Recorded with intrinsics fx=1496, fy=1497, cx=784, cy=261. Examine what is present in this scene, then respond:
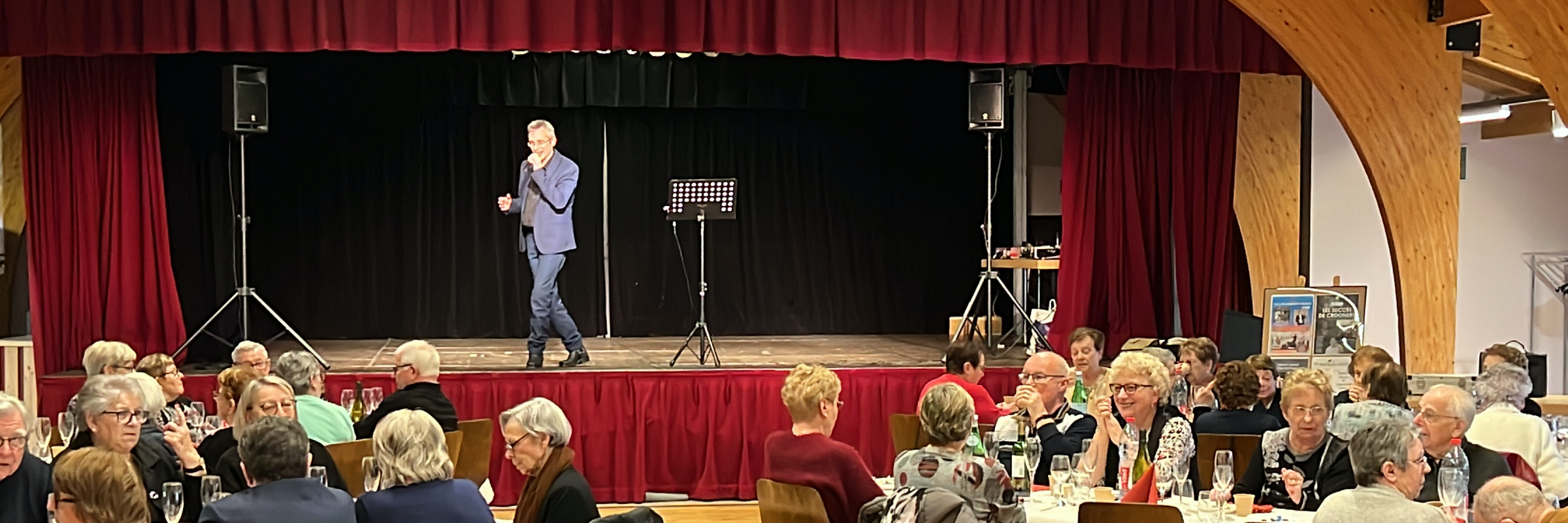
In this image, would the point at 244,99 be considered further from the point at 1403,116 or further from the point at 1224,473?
the point at 1403,116

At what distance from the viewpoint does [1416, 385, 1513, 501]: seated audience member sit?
4809 mm

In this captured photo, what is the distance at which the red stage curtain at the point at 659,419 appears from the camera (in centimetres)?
873

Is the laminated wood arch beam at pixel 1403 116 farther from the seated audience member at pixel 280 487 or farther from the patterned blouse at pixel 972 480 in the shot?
the seated audience member at pixel 280 487

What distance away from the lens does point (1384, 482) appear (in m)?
3.88

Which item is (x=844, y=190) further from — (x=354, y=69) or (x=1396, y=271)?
(x=1396, y=271)

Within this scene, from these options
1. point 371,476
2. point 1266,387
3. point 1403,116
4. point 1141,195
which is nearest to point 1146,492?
point 1266,387

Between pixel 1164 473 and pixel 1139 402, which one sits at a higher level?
pixel 1139 402

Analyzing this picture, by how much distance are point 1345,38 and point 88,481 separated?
7.05m

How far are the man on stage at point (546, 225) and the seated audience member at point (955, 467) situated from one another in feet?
15.7

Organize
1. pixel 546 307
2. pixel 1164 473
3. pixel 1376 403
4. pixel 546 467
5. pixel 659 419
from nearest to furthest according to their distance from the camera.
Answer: pixel 546 467 < pixel 1164 473 < pixel 1376 403 < pixel 659 419 < pixel 546 307

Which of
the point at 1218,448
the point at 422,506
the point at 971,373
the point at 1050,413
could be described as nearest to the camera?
the point at 422,506

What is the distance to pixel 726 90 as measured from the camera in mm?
11727

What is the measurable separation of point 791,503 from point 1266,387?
94.9 inches

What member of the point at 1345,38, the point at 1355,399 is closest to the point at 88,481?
the point at 1355,399
